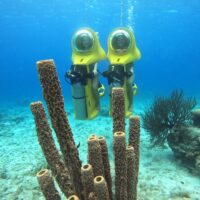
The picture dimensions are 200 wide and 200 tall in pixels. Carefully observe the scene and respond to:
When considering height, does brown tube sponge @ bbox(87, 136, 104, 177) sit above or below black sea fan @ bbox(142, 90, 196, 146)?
above

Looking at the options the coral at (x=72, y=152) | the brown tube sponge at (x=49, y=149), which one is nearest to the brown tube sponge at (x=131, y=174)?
the coral at (x=72, y=152)

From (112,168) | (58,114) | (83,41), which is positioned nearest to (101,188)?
(58,114)

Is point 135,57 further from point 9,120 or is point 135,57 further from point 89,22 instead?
point 89,22

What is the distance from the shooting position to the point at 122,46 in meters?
7.83

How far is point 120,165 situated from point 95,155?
303 millimetres

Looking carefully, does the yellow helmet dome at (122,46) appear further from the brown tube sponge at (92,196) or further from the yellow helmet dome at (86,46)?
the brown tube sponge at (92,196)

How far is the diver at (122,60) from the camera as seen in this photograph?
24.2ft

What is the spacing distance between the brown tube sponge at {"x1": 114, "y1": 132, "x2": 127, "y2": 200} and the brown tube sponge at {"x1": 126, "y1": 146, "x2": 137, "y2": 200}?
10 centimetres

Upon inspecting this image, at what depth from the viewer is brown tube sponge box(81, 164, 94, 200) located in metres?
2.77

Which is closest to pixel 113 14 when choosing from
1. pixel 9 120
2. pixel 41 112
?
pixel 9 120

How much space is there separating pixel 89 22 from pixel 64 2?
1234 cm

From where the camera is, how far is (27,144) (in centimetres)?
962

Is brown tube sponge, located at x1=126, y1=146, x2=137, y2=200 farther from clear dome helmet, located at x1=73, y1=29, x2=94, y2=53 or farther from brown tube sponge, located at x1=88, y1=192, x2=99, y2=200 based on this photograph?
clear dome helmet, located at x1=73, y1=29, x2=94, y2=53

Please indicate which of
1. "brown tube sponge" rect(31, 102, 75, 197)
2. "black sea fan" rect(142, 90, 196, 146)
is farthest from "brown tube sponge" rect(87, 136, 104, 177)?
"black sea fan" rect(142, 90, 196, 146)
